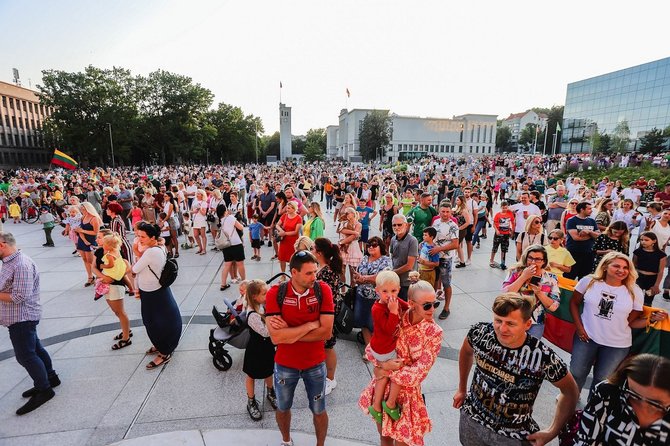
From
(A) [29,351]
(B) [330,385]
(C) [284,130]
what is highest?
(C) [284,130]

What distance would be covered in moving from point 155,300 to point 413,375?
11.4 feet

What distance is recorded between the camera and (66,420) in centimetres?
358

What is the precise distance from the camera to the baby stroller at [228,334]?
409 centimetres

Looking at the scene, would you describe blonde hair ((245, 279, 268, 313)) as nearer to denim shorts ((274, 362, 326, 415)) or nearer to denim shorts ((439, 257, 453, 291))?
denim shorts ((274, 362, 326, 415))

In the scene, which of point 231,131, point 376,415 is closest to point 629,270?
point 376,415

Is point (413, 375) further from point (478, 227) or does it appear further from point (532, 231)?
point (478, 227)

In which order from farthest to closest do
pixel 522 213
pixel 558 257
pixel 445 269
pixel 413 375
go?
pixel 522 213 → pixel 445 269 → pixel 558 257 → pixel 413 375

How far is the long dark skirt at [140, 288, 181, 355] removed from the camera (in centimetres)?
436

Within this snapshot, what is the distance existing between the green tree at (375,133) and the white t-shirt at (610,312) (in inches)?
3208

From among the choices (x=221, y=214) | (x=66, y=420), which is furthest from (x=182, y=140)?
(x=66, y=420)

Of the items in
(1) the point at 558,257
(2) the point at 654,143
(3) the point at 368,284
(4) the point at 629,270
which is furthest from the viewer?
(2) the point at 654,143

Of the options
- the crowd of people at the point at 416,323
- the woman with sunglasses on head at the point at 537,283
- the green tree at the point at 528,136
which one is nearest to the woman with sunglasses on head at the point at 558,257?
the crowd of people at the point at 416,323

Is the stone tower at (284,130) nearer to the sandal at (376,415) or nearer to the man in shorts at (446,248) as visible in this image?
the man in shorts at (446,248)

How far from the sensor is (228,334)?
418 cm
